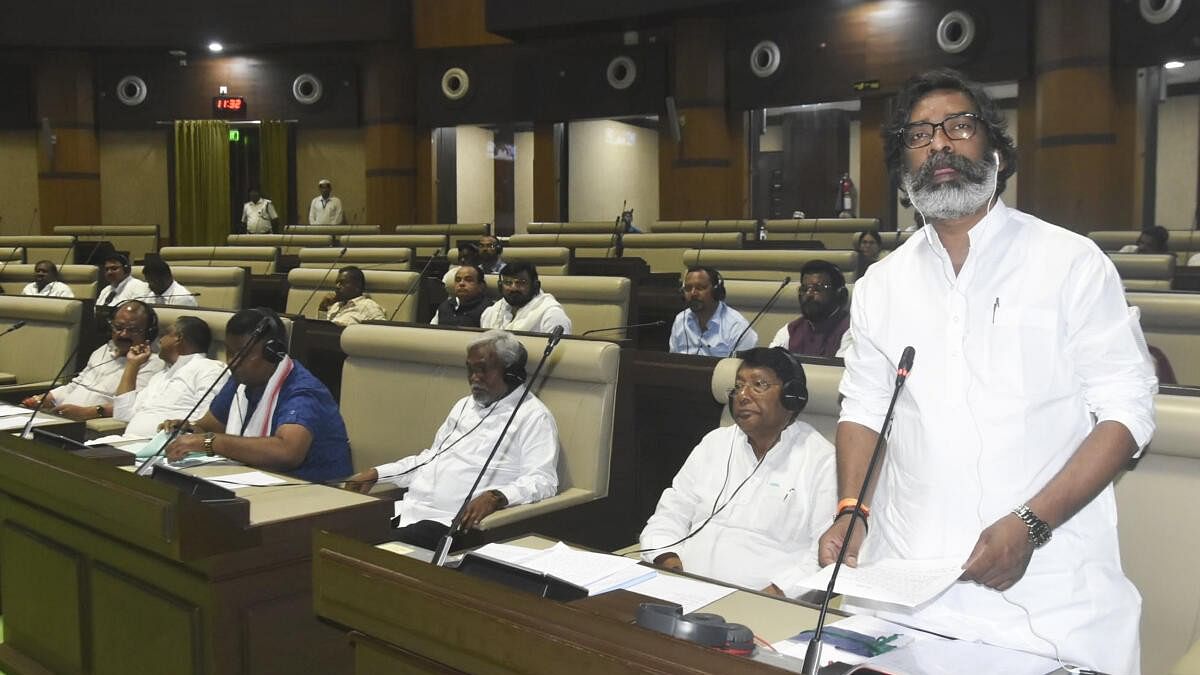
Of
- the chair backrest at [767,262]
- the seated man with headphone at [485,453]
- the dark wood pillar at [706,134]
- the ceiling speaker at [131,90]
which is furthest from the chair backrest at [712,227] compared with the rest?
the ceiling speaker at [131,90]

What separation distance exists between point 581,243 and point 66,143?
9.62 meters

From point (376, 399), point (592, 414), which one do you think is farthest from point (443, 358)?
point (592, 414)

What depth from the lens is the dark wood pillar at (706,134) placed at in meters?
12.6

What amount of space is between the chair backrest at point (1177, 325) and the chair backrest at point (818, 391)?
1655 mm

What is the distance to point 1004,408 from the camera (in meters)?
1.59

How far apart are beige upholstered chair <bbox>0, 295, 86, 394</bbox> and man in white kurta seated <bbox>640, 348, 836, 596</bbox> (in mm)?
3902

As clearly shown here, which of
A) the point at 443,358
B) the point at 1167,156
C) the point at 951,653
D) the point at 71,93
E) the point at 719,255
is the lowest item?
the point at 951,653

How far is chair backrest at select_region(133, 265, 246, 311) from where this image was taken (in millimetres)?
6715

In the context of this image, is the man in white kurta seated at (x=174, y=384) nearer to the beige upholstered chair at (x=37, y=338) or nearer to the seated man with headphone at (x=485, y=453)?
the beige upholstered chair at (x=37, y=338)

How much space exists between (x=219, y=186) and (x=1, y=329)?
410 inches

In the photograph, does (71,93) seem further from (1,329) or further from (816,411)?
(816,411)

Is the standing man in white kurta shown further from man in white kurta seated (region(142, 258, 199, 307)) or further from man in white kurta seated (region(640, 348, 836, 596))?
man in white kurta seated (region(142, 258, 199, 307))

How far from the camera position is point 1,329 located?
581 centimetres

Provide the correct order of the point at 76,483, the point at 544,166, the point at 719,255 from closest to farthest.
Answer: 1. the point at 76,483
2. the point at 719,255
3. the point at 544,166
